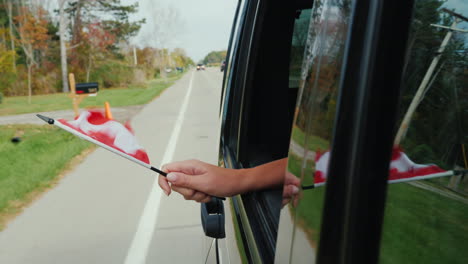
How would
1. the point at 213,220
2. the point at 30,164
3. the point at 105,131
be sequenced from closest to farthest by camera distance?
the point at 105,131
the point at 213,220
the point at 30,164

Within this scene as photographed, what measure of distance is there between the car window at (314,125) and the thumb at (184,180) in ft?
1.92

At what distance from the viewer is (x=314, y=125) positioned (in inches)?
27.9

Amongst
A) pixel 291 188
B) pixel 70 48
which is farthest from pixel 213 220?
pixel 70 48

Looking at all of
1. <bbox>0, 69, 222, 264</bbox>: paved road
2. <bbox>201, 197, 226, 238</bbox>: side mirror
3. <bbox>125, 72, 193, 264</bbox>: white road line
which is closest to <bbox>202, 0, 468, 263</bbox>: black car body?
<bbox>201, 197, 226, 238</bbox>: side mirror

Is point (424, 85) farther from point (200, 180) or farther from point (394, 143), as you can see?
point (200, 180)

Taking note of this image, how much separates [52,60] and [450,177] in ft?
130

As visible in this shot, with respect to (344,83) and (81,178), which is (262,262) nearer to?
(344,83)

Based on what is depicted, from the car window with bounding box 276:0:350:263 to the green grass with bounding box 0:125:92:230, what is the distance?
4924mm

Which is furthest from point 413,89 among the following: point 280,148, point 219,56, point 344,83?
point 219,56

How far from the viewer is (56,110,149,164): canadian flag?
118cm

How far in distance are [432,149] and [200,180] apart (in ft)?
2.84

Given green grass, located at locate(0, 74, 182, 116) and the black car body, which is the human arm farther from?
green grass, located at locate(0, 74, 182, 116)

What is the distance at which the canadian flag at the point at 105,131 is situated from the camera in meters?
1.18

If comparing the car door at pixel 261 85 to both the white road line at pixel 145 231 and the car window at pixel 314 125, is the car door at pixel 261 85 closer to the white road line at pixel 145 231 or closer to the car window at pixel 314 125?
the car window at pixel 314 125
